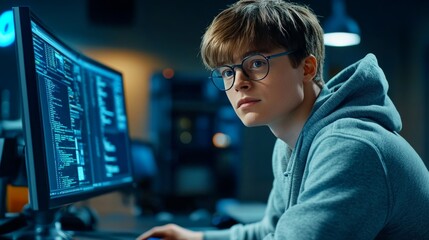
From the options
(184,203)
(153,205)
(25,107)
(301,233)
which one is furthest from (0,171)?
(184,203)

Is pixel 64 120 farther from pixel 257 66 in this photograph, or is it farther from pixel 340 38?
pixel 340 38

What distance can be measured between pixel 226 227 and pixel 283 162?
412 millimetres

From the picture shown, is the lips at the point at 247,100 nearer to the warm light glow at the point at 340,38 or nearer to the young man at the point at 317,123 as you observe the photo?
the young man at the point at 317,123

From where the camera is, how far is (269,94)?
1026 mm

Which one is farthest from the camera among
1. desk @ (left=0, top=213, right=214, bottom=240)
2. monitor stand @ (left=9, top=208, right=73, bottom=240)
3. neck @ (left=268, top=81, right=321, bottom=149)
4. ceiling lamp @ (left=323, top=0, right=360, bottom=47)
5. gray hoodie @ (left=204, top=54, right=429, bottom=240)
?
ceiling lamp @ (left=323, top=0, right=360, bottom=47)

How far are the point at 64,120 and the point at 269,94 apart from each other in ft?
1.44

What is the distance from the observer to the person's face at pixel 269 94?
3.37 ft

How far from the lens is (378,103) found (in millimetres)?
1011

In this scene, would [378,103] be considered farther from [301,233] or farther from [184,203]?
[184,203]

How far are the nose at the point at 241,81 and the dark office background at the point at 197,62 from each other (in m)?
4.62

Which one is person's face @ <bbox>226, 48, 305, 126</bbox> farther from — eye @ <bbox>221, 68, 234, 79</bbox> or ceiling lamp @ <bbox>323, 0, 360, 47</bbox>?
ceiling lamp @ <bbox>323, 0, 360, 47</bbox>

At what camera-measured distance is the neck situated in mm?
1104

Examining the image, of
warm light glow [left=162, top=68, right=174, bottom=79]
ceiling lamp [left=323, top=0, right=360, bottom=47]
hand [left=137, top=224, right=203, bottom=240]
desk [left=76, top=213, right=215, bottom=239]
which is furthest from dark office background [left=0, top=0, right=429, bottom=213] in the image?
hand [left=137, top=224, right=203, bottom=240]

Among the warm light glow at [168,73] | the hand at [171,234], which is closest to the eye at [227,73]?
the hand at [171,234]
